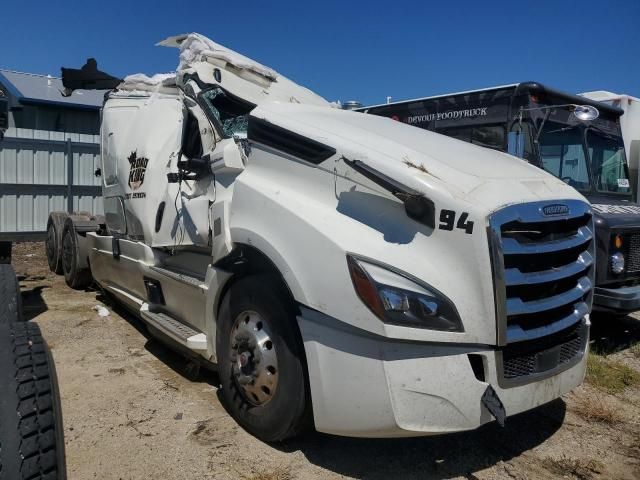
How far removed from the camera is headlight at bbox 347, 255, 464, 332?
8.58 feet

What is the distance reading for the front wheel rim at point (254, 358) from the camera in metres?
3.24

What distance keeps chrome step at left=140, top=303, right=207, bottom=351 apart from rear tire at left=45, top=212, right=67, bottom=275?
4128 millimetres

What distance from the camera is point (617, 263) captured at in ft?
17.3

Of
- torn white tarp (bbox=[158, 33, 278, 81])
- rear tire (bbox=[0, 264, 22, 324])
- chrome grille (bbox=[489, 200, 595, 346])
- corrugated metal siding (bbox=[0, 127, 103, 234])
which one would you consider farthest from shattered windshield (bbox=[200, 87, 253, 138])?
corrugated metal siding (bbox=[0, 127, 103, 234])

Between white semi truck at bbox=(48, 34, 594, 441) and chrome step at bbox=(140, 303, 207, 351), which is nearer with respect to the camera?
white semi truck at bbox=(48, 34, 594, 441)

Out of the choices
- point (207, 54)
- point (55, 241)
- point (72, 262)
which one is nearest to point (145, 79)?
point (207, 54)

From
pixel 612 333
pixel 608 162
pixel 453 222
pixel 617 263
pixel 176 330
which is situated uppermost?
pixel 608 162

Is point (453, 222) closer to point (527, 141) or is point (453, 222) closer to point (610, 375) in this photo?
point (610, 375)

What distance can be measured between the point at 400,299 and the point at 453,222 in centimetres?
47

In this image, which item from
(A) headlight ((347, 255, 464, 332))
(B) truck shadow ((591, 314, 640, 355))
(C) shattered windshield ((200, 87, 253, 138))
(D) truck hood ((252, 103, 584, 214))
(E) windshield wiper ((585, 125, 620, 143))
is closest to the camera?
(A) headlight ((347, 255, 464, 332))

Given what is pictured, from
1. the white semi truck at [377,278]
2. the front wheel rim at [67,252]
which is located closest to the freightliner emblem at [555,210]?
the white semi truck at [377,278]

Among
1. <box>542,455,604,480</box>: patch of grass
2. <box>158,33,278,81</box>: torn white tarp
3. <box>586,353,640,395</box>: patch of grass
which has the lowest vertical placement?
<box>542,455,604,480</box>: patch of grass

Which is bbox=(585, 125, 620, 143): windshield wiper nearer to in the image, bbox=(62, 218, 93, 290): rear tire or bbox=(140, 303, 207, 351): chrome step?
bbox=(140, 303, 207, 351): chrome step

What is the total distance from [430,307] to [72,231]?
21.4 feet
